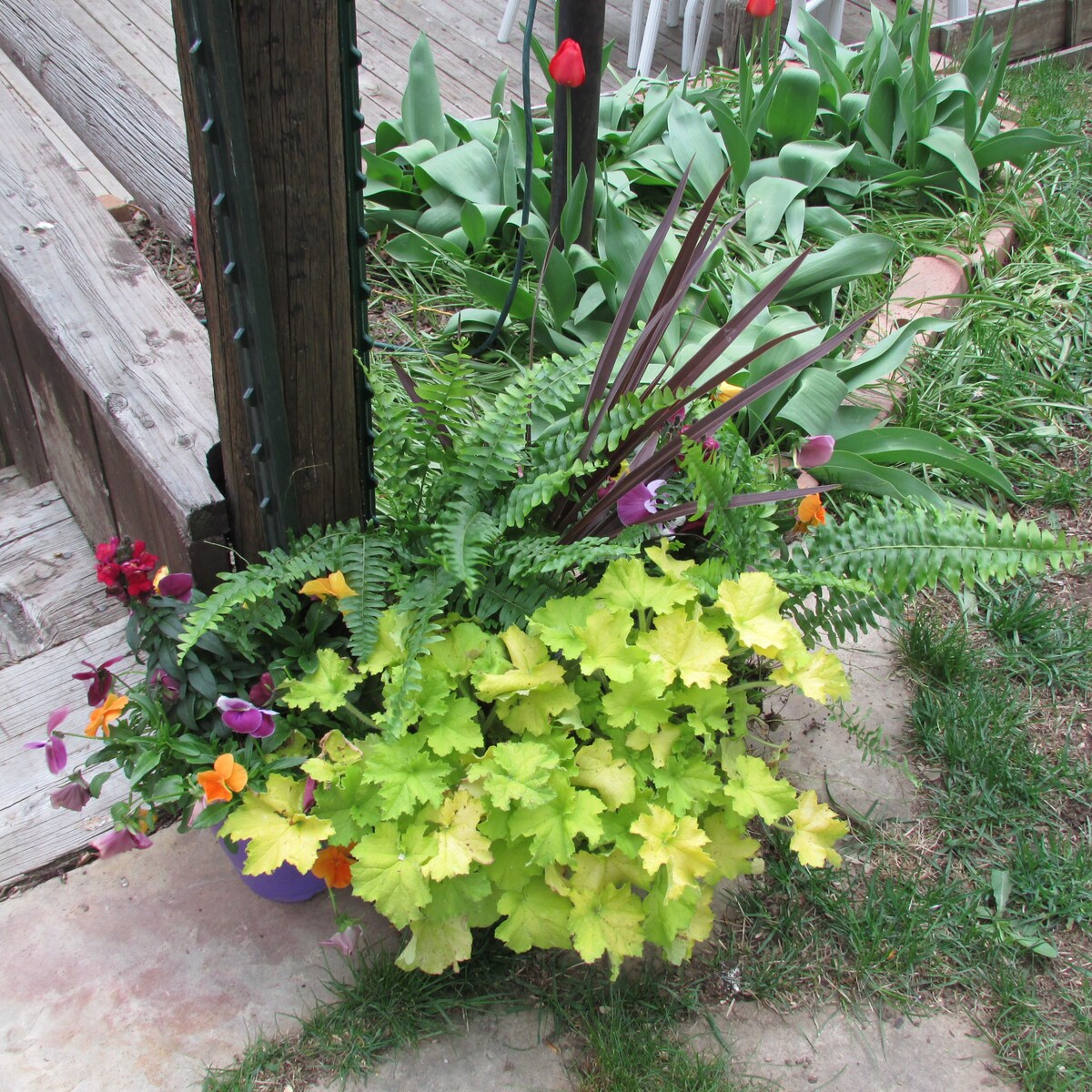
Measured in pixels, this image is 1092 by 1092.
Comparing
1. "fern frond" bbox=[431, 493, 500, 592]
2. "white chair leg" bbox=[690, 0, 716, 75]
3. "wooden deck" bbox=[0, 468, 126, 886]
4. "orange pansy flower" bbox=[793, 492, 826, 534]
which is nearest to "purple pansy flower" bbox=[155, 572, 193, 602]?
"fern frond" bbox=[431, 493, 500, 592]

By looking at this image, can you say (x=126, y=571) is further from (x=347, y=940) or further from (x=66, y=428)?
(x=66, y=428)

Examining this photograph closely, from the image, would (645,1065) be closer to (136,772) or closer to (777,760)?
→ (777,760)

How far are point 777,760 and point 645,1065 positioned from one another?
50 cm

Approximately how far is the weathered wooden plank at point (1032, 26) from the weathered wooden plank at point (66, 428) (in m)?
3.70

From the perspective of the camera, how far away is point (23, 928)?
1.67 metres

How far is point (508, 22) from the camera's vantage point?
4422 millimetres

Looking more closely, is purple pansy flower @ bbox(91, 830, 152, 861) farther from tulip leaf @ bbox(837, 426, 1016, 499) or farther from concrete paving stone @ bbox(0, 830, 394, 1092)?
tulip leaf @ bbox(837, 426, 1016, 499)

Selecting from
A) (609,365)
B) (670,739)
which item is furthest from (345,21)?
(670,739)

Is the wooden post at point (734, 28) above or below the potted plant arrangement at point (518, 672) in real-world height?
above

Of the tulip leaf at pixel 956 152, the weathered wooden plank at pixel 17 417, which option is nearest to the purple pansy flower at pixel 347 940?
the weathered wooden plank at pixel 17 417

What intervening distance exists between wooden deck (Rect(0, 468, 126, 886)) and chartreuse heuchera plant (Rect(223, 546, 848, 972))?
1.95 ft

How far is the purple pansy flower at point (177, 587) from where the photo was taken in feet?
4.98

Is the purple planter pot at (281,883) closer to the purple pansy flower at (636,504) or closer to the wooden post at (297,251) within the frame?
the wooden post at (297,251)

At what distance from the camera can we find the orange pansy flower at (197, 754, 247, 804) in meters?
1.39
